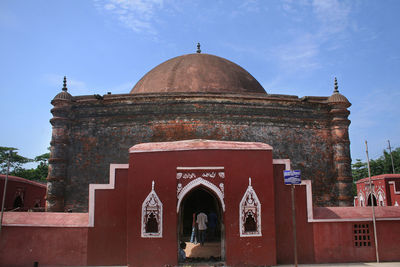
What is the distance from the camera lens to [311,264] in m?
8.03

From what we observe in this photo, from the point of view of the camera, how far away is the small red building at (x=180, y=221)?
304 inches

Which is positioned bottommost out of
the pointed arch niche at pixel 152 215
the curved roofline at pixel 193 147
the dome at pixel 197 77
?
the pointed arch niche at pixel 152 215

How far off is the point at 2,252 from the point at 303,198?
299 inches

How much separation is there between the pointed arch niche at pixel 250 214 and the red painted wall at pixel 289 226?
23.7 inches

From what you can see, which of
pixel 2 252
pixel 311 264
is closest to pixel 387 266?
pixel 311 264

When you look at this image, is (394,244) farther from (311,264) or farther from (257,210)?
(257,210)

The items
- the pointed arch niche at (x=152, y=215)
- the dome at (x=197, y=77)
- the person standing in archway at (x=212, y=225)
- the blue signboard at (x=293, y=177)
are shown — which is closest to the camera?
the blue signboard at (x=293, y=177)

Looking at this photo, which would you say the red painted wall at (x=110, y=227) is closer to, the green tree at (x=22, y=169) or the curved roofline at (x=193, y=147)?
the curved roofline at (x=193, y=147)

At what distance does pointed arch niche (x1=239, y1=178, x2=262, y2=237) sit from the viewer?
778 cm

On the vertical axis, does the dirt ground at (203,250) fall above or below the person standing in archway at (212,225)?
below

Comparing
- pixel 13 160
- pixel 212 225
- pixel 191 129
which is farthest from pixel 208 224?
pixel 13 160

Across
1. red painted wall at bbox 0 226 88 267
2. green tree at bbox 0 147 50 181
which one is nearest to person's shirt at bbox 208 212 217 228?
red painted wall at bbox 0 226 88 267

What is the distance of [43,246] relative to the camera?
26.8ft

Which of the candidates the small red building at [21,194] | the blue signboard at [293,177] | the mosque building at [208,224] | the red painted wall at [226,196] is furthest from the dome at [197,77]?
the small red building at [21,194]
